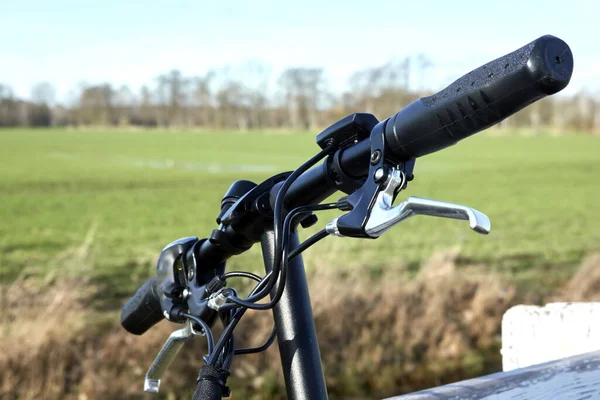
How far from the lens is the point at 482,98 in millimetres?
471

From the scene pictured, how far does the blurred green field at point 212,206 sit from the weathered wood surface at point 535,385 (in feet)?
13.5

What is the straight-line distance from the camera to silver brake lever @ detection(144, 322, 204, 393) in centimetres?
77

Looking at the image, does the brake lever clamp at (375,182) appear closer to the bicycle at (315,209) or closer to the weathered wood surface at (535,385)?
the bicycle at (315,209)

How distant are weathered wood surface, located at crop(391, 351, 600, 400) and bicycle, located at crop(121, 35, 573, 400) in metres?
0.22

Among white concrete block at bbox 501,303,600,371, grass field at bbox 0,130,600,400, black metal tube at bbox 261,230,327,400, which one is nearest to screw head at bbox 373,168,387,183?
black metal tube at bbox 261,230,327,400

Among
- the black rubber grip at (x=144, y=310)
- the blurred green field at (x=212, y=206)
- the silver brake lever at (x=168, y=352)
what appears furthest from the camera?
the blurred green field at (x=212, y=206)

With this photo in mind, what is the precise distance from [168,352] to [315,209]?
29cm

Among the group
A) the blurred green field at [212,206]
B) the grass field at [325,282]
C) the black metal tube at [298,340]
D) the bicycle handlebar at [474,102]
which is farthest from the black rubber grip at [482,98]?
the blurred green field at [212,206]

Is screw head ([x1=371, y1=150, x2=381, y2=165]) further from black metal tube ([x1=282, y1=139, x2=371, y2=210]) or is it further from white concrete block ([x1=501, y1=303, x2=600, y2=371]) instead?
white concrete block ([x1=501, y1=303, x2=600, y2=371])

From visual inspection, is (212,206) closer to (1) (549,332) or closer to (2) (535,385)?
(1) (549,332)

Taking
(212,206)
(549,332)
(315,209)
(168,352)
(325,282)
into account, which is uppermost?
(315,209)

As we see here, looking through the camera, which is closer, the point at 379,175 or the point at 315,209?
the point at 379,175

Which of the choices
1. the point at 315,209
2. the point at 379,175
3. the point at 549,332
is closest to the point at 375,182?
the point at 379,175

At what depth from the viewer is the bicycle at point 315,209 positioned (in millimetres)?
462
